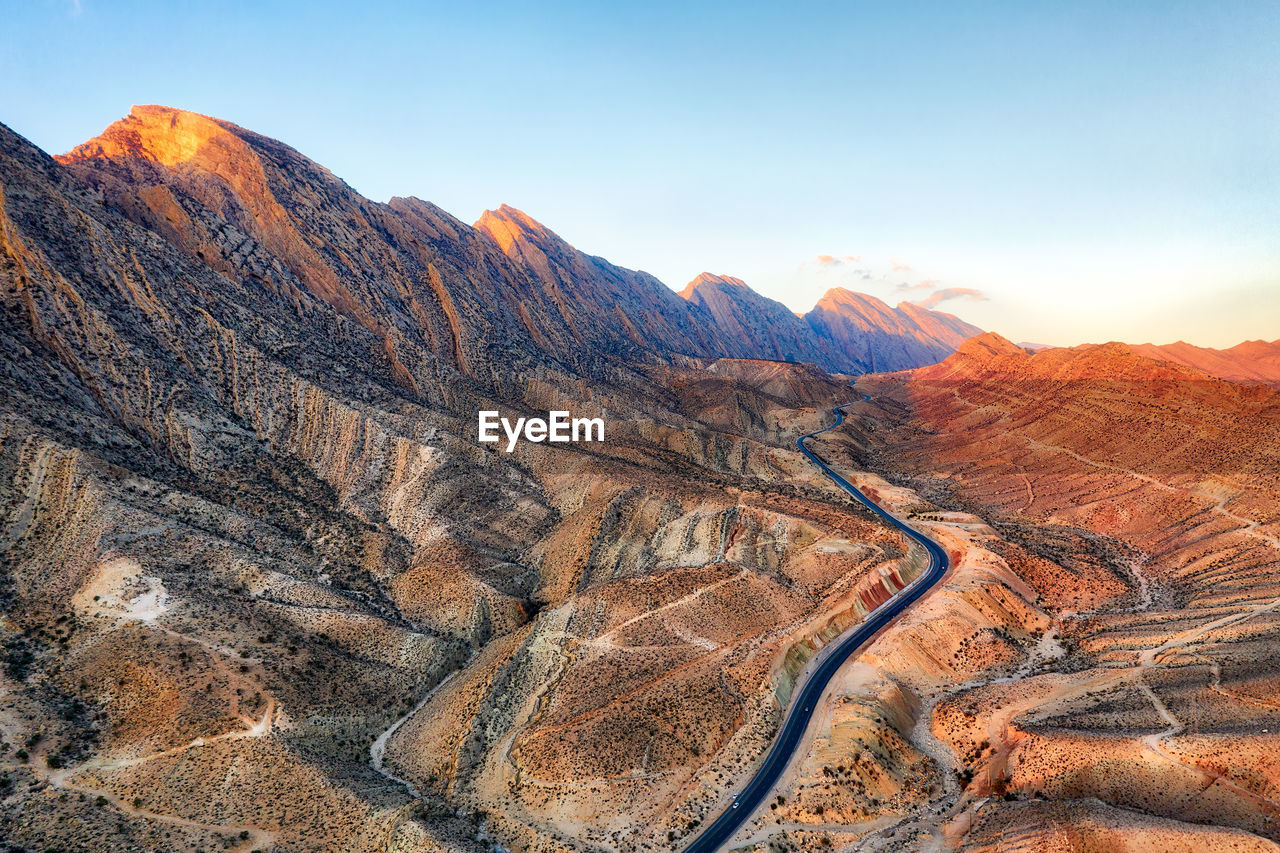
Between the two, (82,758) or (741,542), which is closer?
(82,758)

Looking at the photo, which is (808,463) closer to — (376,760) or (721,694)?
(721,694)

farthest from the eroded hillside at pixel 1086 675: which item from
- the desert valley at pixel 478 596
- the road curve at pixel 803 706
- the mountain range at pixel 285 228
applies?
the mountain range at pixel 285 228

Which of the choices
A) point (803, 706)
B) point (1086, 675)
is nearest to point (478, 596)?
point (803, 706)

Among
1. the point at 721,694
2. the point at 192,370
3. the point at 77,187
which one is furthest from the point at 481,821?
the point at 77,187

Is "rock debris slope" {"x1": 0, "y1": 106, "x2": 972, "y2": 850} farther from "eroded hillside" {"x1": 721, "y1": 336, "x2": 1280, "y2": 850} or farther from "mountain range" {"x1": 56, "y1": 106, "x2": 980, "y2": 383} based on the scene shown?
"eroded hillside" {"x1": 721, "y1": 336, "x2": 1280, "y2": 850}

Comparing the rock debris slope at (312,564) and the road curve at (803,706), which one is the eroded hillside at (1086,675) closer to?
the road curve at (803,706)

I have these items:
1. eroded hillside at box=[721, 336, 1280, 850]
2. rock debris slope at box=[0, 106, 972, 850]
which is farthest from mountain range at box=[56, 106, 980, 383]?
eroded hillside at box=[721, 336, 1280, 850]

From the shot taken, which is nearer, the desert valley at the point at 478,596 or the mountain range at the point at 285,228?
the desert valley at the point at 478,596

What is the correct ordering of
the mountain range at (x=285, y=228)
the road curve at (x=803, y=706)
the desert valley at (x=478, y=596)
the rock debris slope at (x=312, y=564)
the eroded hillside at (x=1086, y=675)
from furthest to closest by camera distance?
1. the mountain range at (x=285, y=228)
2. the rock debris slope at (x=312, y=564)
3. the desert valley at (x=478, y=596)
4. the road curve at (x=803, y=706)
5. the eroded hillside at (x=1086, y=675)
